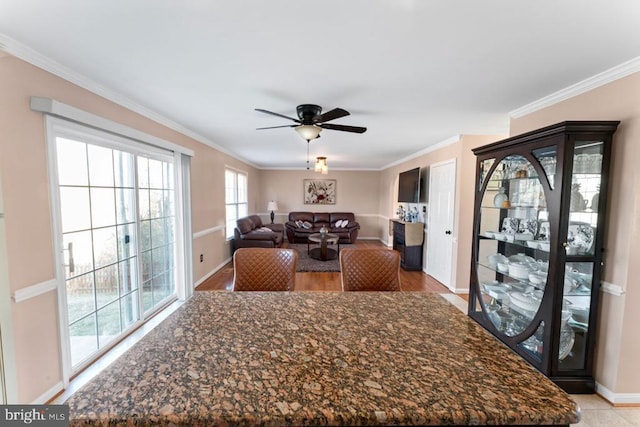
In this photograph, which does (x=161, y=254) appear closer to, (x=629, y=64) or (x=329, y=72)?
(x=329, y=72)

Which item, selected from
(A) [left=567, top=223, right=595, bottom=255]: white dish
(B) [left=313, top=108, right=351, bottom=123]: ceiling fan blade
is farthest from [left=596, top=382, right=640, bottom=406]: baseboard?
(B) [left=313, top=108, right=351, bottom=123]: ceiling fan blade

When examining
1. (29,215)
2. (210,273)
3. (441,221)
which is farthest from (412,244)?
Answer: (29,215)

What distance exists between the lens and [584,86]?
6.87ft

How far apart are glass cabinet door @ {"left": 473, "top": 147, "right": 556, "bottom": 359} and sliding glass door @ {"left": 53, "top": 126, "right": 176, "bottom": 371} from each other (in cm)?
355

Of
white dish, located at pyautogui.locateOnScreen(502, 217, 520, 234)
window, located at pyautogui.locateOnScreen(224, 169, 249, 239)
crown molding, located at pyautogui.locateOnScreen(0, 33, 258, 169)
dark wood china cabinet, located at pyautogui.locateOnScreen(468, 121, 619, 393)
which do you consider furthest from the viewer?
window, located at pyautogui.locateOnScreen(224, 169, 249, 239)

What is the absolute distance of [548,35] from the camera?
1483 millimetres

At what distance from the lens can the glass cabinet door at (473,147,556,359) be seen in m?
2.13

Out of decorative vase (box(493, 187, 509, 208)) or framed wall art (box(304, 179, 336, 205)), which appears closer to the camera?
decorative vase (box(493, 187, 509, 208))

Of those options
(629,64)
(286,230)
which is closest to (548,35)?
(629,64)

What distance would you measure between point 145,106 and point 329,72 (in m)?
2.00

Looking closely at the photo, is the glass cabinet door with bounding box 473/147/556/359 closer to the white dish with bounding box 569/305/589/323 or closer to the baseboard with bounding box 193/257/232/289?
the white dish with bounding box 569/305/589/323

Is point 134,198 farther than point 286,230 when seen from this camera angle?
No

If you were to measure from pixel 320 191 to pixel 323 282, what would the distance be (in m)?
4.60

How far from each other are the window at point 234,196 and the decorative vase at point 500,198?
4558 millimetres
